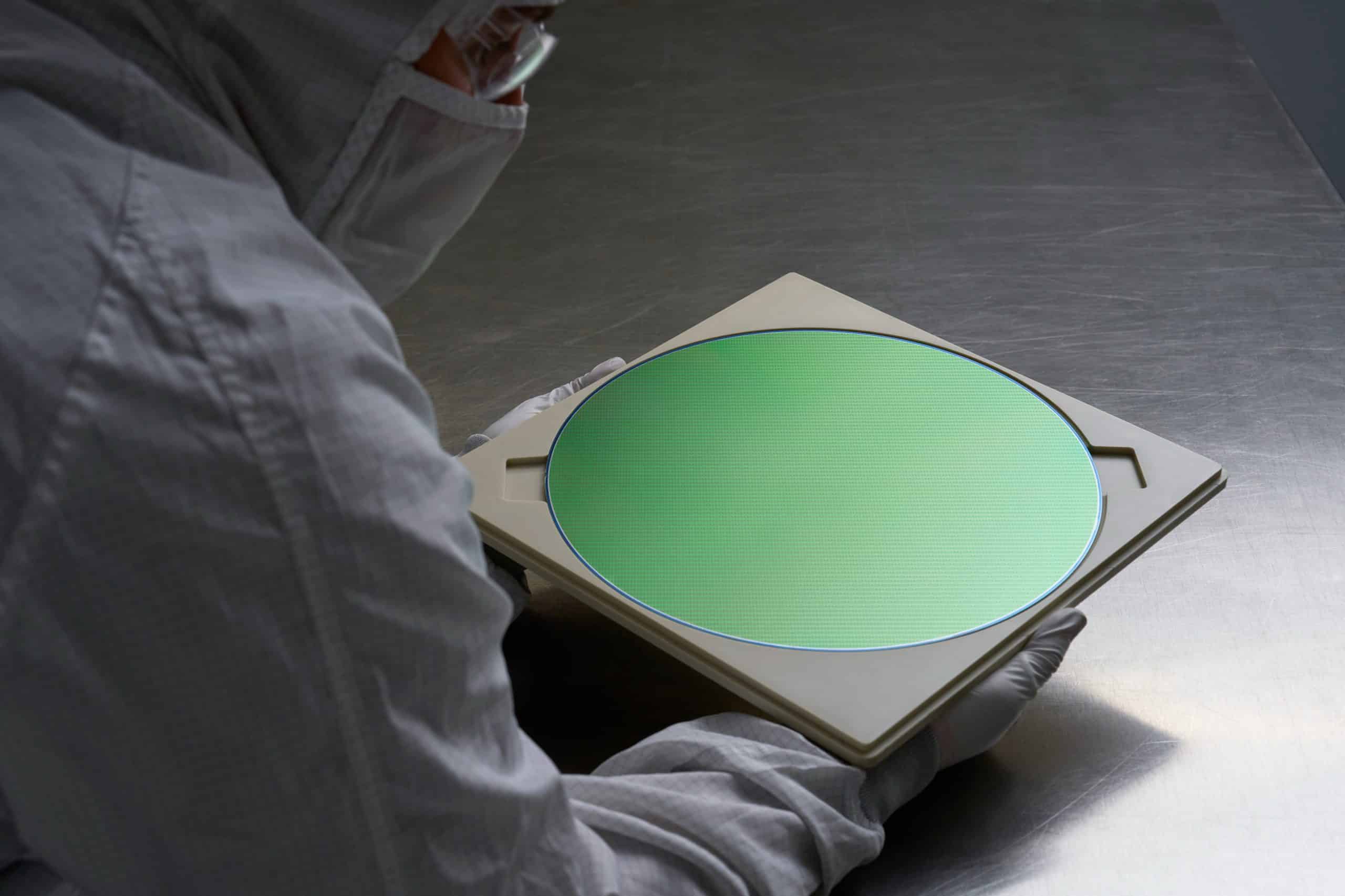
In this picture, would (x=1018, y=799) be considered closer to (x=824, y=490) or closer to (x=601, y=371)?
(x=824, y=490)

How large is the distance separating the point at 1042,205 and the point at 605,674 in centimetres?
98

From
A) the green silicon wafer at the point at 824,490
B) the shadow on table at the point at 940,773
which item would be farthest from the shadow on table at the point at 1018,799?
the green silicon wafer at the point at 824,490

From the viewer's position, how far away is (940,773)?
1010mm

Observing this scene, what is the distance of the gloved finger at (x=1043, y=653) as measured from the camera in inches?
38.5

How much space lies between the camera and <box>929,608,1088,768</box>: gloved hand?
3.13ft

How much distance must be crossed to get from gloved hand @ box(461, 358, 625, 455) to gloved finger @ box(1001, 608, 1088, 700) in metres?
0.51

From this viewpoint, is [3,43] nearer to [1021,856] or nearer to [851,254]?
[1021,856]

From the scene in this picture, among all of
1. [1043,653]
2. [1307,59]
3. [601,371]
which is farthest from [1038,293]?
[1307,59]

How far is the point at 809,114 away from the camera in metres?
1.96

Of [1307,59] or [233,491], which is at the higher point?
[1307,59]

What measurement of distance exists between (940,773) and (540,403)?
0.55 m

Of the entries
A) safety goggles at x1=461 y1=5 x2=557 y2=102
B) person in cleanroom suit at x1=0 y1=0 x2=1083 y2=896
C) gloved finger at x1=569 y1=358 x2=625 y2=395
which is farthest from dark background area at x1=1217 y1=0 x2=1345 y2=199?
person in cleanroom suit at x1=0 y1=0 x2=1083 y2=896

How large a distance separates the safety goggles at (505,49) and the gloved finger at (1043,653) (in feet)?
1.83

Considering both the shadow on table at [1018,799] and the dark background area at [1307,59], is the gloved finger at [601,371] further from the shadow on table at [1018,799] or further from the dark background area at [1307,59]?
the dark background area at [1307,59]
